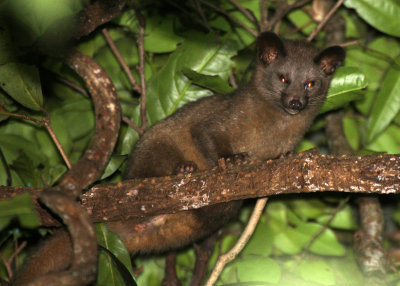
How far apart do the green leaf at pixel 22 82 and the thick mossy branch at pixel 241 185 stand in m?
0.74

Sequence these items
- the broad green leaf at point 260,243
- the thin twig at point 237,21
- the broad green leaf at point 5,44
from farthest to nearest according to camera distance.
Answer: the thin twig at point 237,21, the broad green leaf at point 260,243, the broad green leaf at point 5,44

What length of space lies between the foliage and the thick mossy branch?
72cm

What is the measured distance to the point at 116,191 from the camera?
10.2ft

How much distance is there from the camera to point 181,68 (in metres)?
4.31

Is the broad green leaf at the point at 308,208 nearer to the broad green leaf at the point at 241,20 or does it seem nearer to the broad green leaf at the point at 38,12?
the broad green leaf at the point at 241,20

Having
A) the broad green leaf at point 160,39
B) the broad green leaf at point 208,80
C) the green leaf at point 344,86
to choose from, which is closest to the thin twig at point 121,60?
the broad green leaf at point 160,39

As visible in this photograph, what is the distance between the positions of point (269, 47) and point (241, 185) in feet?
6.15

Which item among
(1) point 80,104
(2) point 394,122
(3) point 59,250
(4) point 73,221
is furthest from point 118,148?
(2) point 394,122

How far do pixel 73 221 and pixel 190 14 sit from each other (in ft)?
10.1

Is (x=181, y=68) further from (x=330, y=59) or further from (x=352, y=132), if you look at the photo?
(x=352, y=132)

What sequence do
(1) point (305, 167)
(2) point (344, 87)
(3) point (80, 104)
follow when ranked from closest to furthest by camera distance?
(1) point (305, 167) < (2) point (344, 87) < (3) point (80, 104)

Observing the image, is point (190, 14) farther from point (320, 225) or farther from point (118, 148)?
point (320, 225)

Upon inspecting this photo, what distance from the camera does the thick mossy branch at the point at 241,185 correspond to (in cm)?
267

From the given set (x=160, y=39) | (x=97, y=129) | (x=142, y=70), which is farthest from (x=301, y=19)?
(x=97, y=129)
